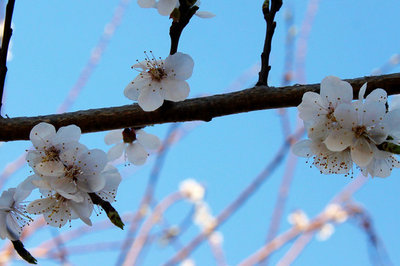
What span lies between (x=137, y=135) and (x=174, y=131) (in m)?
1.87

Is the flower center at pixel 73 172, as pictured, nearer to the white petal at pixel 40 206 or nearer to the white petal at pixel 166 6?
the white petal at pixel 40 206

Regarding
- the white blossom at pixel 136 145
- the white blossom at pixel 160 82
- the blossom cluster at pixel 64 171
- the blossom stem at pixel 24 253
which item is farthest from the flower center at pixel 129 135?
the blossom stem at pixel 24 253

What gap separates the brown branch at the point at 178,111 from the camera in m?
0.98

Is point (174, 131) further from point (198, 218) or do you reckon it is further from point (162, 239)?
point (198, 218)

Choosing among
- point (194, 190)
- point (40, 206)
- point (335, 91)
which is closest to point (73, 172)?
point (40, 206)

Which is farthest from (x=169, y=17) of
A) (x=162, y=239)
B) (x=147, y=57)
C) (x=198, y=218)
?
(x=198, y=218)

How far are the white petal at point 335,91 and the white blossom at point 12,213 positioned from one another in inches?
26.8

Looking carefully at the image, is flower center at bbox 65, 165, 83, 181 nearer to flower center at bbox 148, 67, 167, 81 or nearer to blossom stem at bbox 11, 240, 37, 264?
blossom stem at bbox 11, 240, 37, 264

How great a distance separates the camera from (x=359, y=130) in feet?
3.07

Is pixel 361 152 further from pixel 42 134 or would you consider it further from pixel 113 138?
pixel 113 138

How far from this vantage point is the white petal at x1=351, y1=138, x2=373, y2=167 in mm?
932

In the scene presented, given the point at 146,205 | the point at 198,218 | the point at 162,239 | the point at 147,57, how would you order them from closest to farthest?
1. the point at 147,57
2. the point at 146,205
3. the point at 162,239
4. the point at 198,218

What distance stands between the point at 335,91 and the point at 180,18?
391mm

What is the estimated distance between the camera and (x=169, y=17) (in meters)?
1.10
